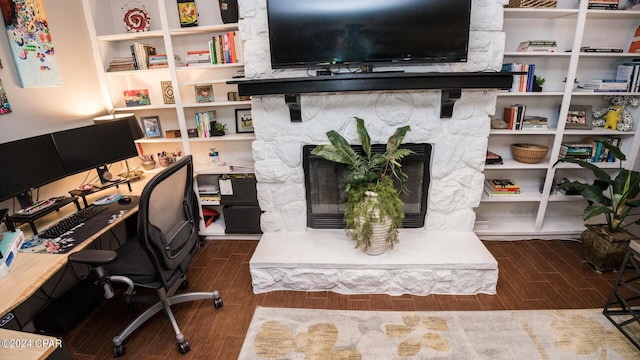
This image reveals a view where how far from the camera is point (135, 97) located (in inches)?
112

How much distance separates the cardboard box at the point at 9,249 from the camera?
1.41 meters

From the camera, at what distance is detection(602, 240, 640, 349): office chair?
5.79ft

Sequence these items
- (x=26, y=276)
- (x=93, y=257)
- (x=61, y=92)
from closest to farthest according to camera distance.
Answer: (x=26, y=276) → (x=93, y=257) → (x=61, y=92)

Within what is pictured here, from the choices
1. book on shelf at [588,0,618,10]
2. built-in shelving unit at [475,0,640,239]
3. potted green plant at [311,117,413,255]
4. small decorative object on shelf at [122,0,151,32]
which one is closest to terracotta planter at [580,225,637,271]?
built-in shelving unit at [475,0,640,239]

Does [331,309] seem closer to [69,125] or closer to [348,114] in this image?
[348,114]

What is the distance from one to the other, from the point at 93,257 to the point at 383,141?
184 centimetres

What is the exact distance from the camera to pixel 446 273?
2.11 m

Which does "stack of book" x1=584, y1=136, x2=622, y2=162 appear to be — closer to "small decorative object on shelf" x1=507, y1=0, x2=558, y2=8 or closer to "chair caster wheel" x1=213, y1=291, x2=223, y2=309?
"small decorative object on shelf" x1=507, y1=0, x2=558, y2=8

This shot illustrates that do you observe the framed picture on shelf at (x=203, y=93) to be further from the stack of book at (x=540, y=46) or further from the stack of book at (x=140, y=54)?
the stack of book at (x=540, y=46)

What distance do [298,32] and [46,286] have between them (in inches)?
92.1

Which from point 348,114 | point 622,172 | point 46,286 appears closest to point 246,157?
point 348,114

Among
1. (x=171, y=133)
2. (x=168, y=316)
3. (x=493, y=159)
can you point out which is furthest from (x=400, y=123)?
(x=171, y=133)

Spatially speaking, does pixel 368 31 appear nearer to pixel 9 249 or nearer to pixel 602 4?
pixel 602 4

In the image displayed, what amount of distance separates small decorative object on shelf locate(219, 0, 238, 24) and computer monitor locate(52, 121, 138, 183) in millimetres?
1148
